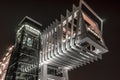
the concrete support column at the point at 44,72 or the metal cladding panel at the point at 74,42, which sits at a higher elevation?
the metal cladding panel at the point at 74,42

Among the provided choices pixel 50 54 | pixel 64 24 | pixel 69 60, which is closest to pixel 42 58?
pixel 50 54

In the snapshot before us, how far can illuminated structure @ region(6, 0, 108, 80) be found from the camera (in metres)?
18.2

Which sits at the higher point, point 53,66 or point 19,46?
point 19,46

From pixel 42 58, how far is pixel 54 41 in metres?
3.65

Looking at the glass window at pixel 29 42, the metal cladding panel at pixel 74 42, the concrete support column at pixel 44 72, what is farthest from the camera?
the glass window at pixel 29 42

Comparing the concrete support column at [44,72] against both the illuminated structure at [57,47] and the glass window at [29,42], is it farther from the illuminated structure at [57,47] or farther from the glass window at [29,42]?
the glass window at [29,42]

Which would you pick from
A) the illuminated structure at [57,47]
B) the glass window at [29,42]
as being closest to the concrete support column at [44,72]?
the illuminated structure at [57,47]

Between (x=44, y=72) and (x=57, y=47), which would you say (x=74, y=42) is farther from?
(x=44, y=72)

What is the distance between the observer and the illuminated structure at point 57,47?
18156 millimetres

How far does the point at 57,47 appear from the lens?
19.7 metres

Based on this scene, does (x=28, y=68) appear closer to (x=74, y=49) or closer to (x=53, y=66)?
(x=53, y=66)

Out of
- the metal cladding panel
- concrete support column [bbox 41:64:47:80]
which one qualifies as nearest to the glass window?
the metal cladding panel

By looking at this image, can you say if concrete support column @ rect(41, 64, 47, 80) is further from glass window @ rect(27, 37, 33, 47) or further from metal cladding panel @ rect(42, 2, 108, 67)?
glass window @ rect(27, 37, 33, 47)

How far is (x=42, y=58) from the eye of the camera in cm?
2242
